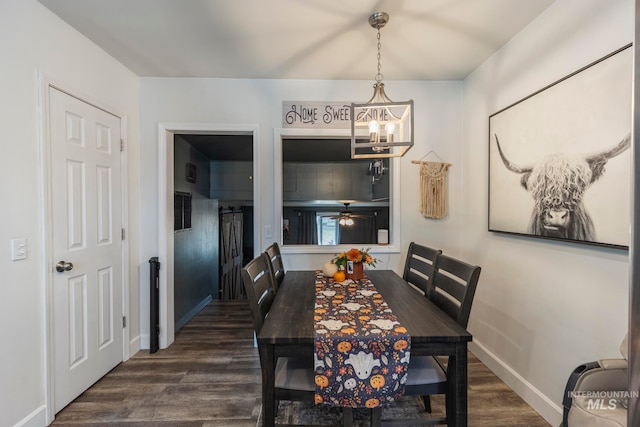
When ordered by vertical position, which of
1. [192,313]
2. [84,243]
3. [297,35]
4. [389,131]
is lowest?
[192,313]

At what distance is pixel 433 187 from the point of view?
2754 mm

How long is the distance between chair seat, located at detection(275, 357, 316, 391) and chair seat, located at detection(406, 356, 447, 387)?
19.0 inches

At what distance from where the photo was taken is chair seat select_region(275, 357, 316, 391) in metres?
1.35

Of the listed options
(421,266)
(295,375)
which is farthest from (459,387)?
(421,266)

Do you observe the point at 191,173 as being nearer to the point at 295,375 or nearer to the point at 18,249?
the point at 18,249

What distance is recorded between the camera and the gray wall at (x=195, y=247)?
336 cm

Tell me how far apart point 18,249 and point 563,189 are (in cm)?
312

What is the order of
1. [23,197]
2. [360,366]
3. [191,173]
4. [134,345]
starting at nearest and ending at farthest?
[360,366]
[23,197]
[134,345]
[191,173]

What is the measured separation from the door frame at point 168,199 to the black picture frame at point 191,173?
1.02 m

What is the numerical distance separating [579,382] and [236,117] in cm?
292

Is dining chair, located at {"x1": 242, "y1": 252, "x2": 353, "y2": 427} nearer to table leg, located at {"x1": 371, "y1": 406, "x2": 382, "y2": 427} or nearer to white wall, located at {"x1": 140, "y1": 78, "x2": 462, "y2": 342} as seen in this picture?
table leg, located at {"x1": 371, "y1": 406, "x2": 382, "y2": 427}

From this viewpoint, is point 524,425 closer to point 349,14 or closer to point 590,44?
point 590,44

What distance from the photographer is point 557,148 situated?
5.54 ft

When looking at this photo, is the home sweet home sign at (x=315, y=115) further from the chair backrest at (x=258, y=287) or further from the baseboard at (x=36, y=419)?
the baseboard at (x=36, y=419)
